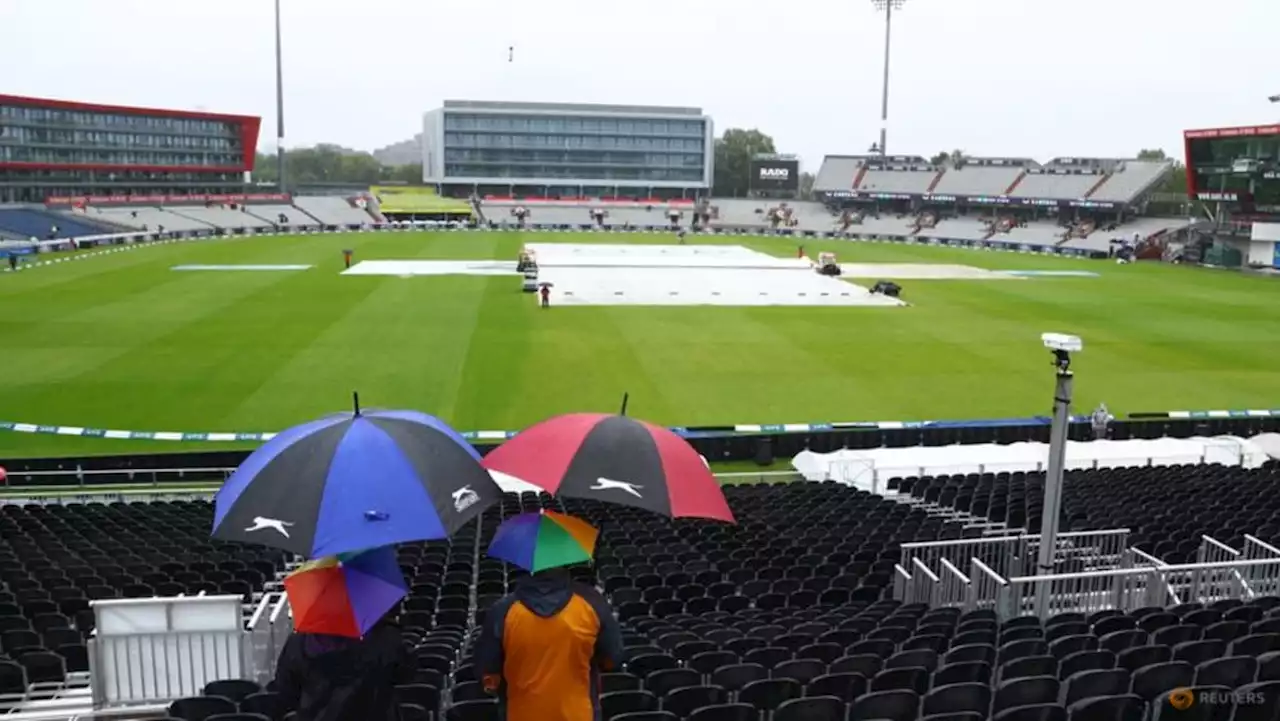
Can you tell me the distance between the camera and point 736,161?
157 m

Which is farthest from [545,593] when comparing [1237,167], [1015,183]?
[1015,183]

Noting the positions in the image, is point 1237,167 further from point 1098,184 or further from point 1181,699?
point 1181,699

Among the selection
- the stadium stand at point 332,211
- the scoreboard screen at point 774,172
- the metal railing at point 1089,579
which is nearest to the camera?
the metal railing at point 1089,579

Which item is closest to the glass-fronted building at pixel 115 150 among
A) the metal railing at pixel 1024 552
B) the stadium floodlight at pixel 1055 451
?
the metal railing at pixel 1024 552

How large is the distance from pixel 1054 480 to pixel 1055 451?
1.03 feet

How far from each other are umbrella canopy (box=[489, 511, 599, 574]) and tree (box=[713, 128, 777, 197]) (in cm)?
15156

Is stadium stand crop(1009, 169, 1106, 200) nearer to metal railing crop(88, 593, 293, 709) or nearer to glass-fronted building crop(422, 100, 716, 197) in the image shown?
glass-fronted building crop(422, 100, 716, 197)

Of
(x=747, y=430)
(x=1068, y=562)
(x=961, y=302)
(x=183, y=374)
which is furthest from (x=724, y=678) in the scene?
(x=961, y=302)

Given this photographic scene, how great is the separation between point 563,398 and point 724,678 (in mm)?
19678

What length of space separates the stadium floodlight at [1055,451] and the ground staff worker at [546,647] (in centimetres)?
609

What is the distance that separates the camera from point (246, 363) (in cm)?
3058

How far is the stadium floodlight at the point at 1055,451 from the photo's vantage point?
29.8 feet

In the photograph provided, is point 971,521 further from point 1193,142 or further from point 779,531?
point 1193,142

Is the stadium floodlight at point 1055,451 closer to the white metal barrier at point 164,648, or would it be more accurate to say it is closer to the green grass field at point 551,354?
the white metal barrier at point 164,648
